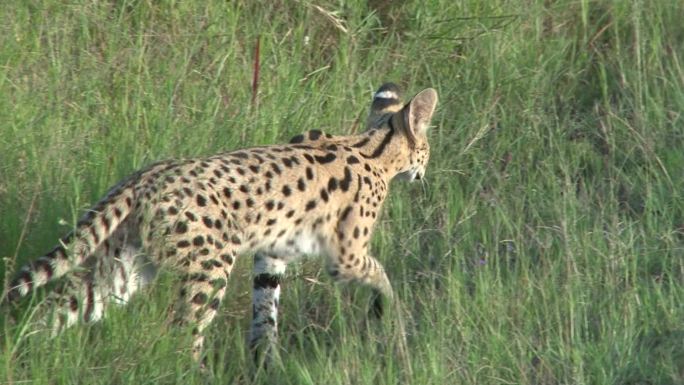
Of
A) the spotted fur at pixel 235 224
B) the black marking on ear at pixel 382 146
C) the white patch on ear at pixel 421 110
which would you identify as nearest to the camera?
the spotted fur at pixel 235 224

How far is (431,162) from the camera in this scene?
25.1 feet

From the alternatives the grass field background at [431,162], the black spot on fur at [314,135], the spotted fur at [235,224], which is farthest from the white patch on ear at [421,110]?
the black spot on fur at [314,135]

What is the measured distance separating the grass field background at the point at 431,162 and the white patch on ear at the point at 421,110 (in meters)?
0.43

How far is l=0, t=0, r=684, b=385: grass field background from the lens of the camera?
5.66 meters

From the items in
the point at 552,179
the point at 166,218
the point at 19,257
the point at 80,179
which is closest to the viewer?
the point at 166,218

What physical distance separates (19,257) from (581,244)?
2.59m

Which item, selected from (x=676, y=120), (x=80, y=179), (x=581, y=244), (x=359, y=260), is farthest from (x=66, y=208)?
(x=676, y=120)

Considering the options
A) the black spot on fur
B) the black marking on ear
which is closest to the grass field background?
A: the black marking on ear

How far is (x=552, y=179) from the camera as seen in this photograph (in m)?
7.32

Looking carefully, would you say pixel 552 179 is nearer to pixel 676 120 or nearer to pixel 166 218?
pixel 676 120

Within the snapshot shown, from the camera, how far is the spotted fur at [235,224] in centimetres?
555

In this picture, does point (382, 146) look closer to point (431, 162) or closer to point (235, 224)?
point (431, 162)

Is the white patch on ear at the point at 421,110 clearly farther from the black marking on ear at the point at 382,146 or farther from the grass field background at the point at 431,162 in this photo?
the grass field background at the point at 431,162

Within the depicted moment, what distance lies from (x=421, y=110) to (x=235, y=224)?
1576 millimetres
